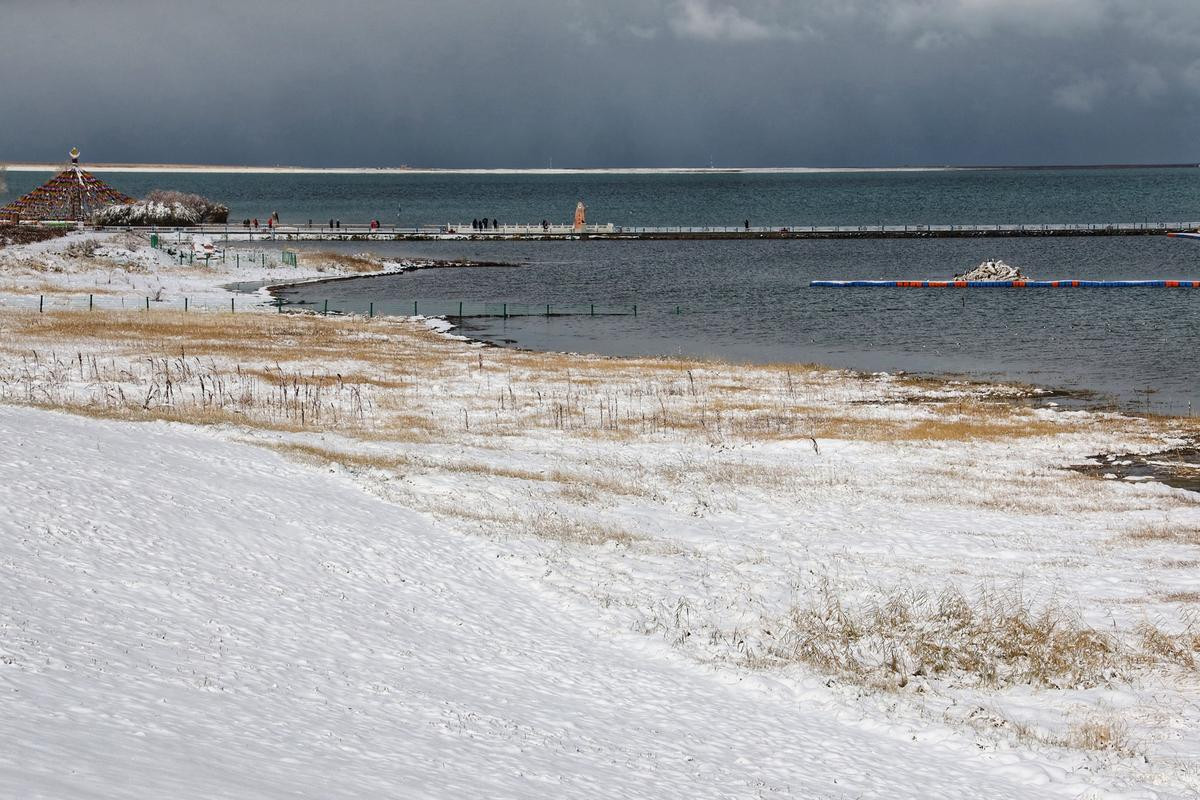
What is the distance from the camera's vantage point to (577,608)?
59.8 ft

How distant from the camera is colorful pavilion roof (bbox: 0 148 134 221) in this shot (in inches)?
5128

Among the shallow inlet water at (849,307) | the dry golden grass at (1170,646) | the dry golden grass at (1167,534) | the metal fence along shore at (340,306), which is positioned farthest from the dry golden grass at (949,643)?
the metal fence along shore at (340,306)

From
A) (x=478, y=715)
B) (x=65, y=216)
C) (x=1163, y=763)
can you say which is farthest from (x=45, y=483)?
(x=65, y=216)

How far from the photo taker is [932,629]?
1742 centimetres

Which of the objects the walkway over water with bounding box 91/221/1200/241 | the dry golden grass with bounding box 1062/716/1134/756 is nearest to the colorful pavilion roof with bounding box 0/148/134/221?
the walkway over water with bounding box 91/221/1200/241

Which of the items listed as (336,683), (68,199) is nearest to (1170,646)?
(336,683)

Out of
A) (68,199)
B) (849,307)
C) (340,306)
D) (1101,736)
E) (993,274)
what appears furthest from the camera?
(68,199)

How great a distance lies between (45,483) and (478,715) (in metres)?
9.13

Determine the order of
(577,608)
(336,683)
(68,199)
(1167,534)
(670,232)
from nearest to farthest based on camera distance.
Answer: (336,683) < (577,608) < (1167,534) < (68,199) < (670,232)

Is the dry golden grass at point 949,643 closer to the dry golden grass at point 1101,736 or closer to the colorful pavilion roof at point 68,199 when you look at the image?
the dry golden grass at point 1101,736

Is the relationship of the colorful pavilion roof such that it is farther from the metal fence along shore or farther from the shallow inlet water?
the metal fence along shore

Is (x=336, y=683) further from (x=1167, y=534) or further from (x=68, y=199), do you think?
(x=68, y=199)

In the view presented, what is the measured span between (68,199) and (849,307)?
9725cm

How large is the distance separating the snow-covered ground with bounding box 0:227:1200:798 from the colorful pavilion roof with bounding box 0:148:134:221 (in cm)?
10863
